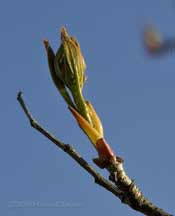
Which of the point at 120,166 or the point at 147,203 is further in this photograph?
the point at 120,166

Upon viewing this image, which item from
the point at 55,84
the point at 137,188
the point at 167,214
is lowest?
the point at 167,214

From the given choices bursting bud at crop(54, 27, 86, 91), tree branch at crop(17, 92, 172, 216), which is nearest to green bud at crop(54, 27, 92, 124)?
bursting bud at crop(54, 27, 86, 91)

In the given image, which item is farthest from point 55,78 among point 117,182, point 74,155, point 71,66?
point 117,182

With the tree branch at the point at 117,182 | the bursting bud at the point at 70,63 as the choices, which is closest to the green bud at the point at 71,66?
the bursting bud at the point at 70,63

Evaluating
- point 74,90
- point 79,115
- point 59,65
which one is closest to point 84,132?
point 79,115

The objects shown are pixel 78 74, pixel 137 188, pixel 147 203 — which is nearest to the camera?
pixel 147 203

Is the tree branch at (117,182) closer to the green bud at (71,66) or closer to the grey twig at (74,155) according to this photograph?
the grey twig at (74,155)

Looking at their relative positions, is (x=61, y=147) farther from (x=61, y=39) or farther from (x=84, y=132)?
(x=61, y=39)

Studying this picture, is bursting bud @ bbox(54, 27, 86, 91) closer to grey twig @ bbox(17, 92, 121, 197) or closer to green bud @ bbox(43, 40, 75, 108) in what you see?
green bud @ bbox(43, 40, 75, 108)

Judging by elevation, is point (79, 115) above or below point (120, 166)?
above
